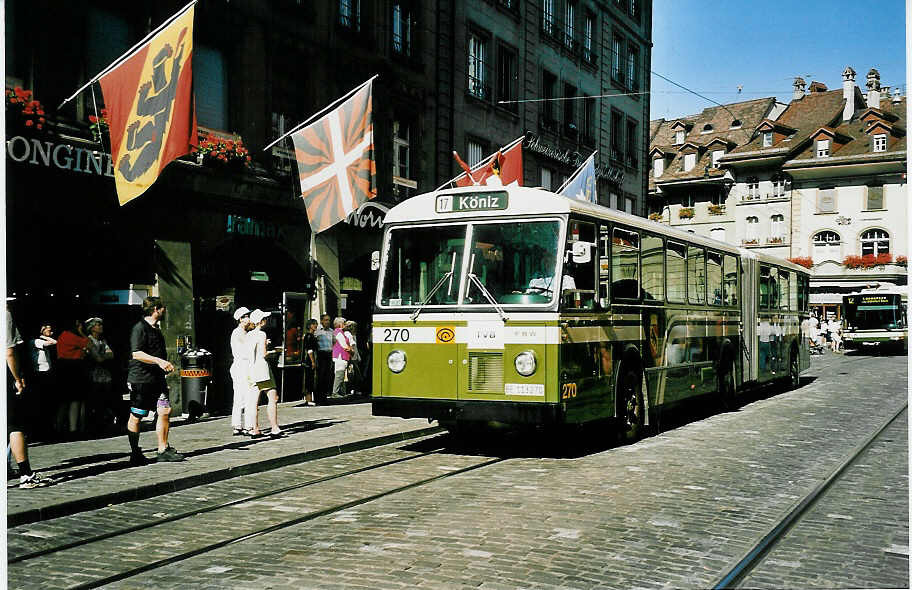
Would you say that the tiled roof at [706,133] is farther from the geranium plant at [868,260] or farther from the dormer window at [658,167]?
the geranium plant at [868,260]

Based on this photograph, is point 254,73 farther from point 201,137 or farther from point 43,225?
point 43,225

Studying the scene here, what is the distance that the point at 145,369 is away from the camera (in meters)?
10.0

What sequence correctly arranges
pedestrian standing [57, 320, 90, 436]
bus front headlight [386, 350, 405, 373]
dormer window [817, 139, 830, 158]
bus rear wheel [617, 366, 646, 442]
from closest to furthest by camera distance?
bus front headlight [386, 350, 405, 373], pedestrian standing [57, 320, 90, 436], bus rear wheel [617, 366, 646, 442], dormer window [817, 139, 830, 158]

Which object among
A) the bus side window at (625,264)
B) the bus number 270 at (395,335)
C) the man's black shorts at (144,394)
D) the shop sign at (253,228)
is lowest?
the man's black shorts at (144,394)

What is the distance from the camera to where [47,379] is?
478 inches

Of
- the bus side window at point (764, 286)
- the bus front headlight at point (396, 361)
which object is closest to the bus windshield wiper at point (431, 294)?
the bus front headlight at point (396, 361)

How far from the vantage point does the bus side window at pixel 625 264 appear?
11.9 meters

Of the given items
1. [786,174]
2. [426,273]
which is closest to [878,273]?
[786,174]

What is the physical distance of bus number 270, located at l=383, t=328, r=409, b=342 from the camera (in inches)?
447

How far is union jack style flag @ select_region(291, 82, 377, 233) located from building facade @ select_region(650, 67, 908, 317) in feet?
114

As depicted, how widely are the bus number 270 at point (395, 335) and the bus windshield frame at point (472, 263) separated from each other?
0.26 m

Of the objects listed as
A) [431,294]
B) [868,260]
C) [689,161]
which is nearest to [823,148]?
[689,161]

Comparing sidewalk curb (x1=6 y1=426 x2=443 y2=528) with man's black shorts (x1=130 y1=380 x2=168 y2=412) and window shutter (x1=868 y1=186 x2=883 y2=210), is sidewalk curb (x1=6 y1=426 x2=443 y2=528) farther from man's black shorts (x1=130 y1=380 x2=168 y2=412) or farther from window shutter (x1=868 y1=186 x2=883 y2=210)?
window shutter (x1=868 y1=186 x2=883 y2=210)

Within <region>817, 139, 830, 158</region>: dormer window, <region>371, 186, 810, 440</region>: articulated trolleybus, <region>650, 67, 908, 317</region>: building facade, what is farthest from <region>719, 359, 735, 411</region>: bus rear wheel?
<region>817, 139, 830, 158</region>: dormer window
